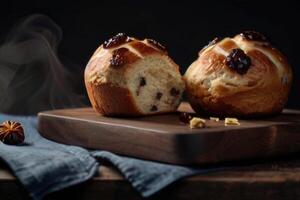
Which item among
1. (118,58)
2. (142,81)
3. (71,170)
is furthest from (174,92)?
(71,170)

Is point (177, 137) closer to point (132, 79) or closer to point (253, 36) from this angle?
point (132, 79)

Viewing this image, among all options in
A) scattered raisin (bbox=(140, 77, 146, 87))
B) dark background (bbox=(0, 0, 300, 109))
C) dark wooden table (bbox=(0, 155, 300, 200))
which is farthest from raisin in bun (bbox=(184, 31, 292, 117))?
dark background (bbox=(0, 0, 300, 109))

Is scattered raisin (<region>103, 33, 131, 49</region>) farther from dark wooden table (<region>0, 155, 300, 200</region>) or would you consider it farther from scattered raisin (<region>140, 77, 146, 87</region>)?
dark wooden table (<region>0, 155, 300, 200</region>)

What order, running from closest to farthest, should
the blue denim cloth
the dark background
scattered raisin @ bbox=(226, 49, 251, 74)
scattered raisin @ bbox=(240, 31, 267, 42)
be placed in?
1. the blue denim cloth
2. scattered raisin @ bbox=(226, 49, 251, 74)
3. scattered raisin @ bbox=(240, 31, 267, 42)
4. the dark background

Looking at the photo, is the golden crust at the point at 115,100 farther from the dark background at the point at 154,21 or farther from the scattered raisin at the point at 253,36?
the dark background at the point at 154,21

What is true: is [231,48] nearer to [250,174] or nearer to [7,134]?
[250,174]
